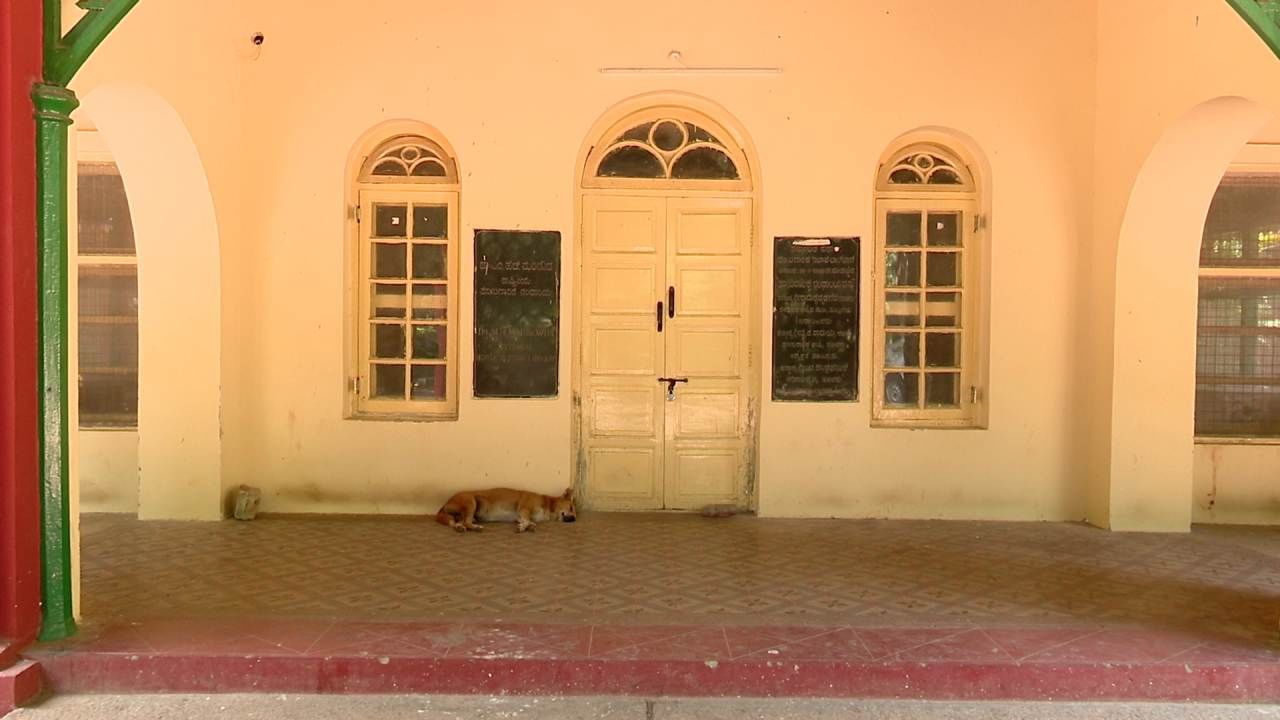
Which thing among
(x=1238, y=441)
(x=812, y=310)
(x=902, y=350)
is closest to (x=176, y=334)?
(x=812, y=310)

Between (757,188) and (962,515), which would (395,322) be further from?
(962,515)

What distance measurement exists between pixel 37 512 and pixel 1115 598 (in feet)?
19.1

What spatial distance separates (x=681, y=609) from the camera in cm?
499

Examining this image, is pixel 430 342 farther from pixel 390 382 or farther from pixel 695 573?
pixel 695 573

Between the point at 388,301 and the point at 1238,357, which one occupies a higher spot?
the point at 388,301

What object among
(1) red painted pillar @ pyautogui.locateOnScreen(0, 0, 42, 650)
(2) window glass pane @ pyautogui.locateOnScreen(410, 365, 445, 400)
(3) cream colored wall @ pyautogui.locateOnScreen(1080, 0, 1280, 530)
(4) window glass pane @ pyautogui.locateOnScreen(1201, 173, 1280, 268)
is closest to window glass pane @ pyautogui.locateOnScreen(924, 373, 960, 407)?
(3) cream colored wall @ pyautogui.locateOnScreen(1080, 0, 1280, 530)

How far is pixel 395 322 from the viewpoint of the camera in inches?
293

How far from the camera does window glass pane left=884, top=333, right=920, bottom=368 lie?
24.4ft

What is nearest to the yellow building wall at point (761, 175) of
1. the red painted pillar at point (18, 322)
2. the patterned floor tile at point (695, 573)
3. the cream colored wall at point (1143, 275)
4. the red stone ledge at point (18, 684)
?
the cream colored wall at point (1143, 275)

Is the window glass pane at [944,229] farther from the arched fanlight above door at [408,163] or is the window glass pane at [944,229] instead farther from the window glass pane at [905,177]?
the arched fanlight above door at [408,163]

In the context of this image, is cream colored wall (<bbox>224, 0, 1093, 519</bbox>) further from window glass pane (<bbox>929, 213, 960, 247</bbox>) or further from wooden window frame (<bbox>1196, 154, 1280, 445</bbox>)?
wooden window frame (<bbox>1196, 154, 1280, 445</bbox>)

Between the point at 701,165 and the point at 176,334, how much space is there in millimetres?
4368

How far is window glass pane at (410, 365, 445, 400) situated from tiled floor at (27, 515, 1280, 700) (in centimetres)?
107

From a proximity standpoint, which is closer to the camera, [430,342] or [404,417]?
[404,417]
